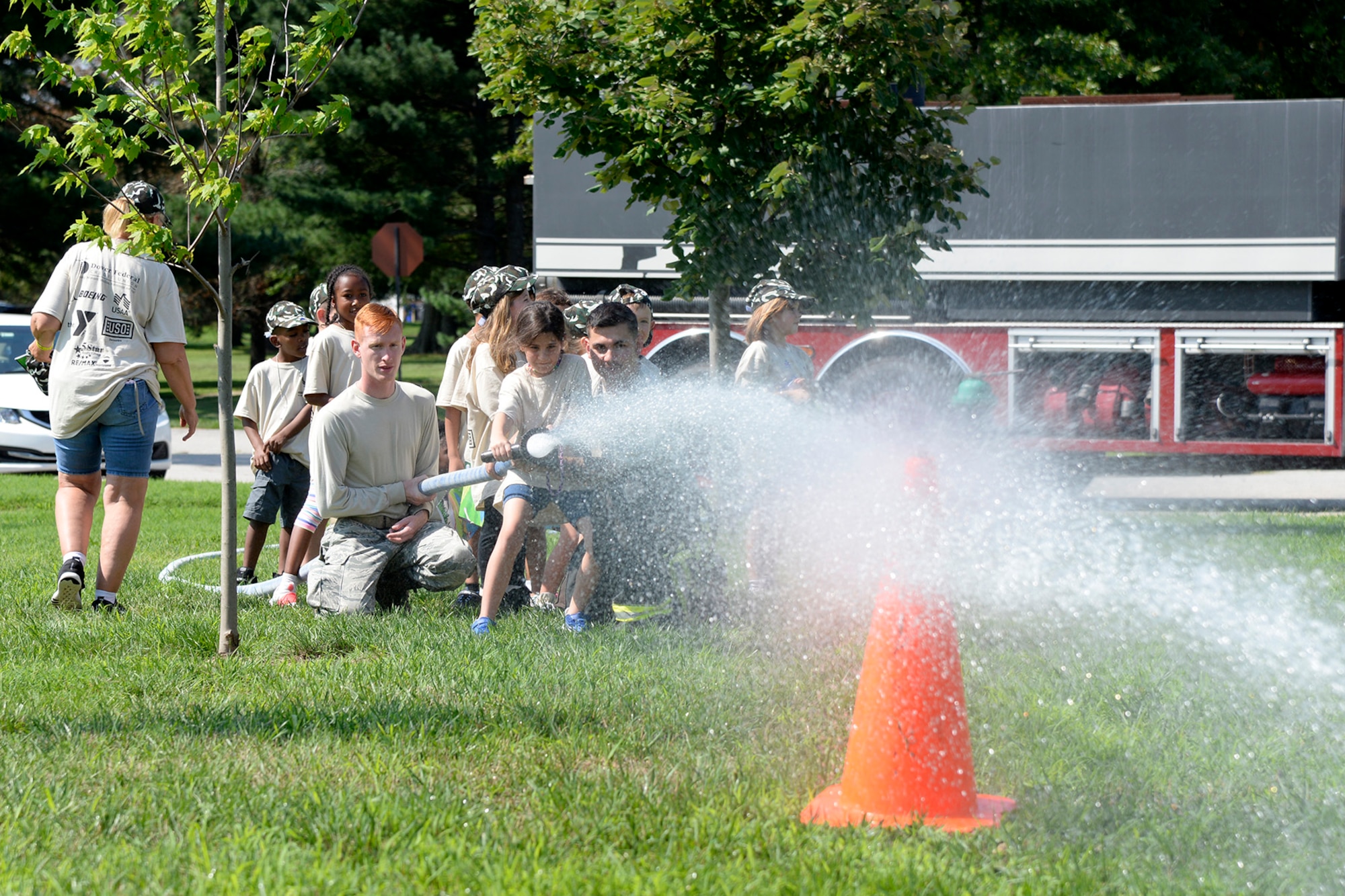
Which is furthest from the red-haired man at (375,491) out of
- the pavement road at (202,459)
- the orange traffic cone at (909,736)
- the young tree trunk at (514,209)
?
the young tree trunk at (514,209)

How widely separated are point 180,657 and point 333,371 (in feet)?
6.67

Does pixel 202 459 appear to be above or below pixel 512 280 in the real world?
below

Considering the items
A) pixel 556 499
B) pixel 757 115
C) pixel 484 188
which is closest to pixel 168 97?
pixel 556 499

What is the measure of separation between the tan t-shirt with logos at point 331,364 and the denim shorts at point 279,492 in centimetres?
50

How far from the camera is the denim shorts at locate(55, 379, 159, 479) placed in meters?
6.03

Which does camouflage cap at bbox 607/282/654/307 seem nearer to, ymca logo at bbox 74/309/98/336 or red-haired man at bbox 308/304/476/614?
red-haired man at bbox 308/304/476/614

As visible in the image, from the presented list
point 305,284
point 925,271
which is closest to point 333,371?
point 925,271

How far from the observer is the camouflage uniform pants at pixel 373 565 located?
602cm

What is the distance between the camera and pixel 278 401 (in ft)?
23.6

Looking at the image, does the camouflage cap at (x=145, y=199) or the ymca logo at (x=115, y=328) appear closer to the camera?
the camouflage cap at (x=145, y=199)

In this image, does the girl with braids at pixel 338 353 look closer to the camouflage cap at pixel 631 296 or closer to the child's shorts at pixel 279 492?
the child's shorts at pixel 279 492

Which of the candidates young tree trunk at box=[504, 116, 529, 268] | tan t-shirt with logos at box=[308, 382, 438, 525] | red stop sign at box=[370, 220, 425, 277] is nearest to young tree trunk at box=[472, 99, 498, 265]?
young tree trunk at box=[504, 116, 529, 268]

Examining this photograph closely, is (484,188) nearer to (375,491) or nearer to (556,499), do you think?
(375,491)

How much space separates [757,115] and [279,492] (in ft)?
10.1
